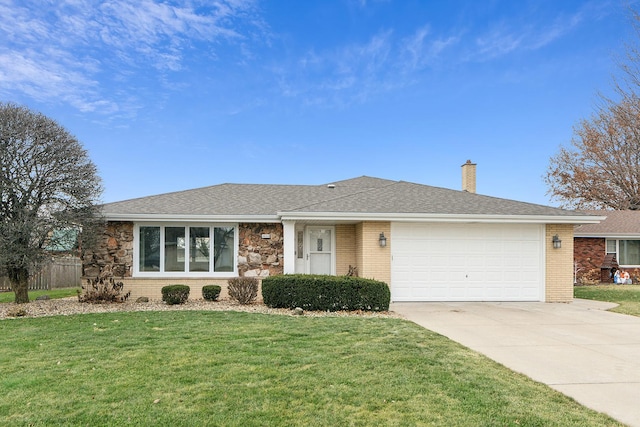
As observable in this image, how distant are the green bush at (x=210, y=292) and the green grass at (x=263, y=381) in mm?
3805

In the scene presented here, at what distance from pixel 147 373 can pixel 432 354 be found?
377 centimetres

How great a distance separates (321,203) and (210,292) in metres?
3.96

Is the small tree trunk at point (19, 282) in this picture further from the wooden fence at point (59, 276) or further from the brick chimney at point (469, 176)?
the brick chimney at point (469, 176)

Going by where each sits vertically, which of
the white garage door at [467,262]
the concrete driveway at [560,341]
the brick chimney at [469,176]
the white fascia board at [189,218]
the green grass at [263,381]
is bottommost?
the concrete driveway at [560,341]

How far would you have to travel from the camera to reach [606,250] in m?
20.0

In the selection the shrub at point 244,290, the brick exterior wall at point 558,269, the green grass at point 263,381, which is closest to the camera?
the green grass at point 263,381

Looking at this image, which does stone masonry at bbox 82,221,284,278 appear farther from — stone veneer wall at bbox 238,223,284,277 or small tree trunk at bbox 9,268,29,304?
small tree trunk at bbox 9,268,29,304

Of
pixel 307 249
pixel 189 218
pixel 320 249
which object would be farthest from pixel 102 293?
pixel 320 249

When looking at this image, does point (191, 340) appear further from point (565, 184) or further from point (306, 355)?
point (565, 184)

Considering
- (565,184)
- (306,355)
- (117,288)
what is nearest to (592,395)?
(306,355)

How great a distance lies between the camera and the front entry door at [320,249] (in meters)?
13.8

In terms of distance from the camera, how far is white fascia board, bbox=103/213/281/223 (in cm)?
1207

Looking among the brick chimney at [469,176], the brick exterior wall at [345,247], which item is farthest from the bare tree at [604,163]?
the brick exterior wall at [345,247]

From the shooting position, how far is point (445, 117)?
Result: 744 inches
